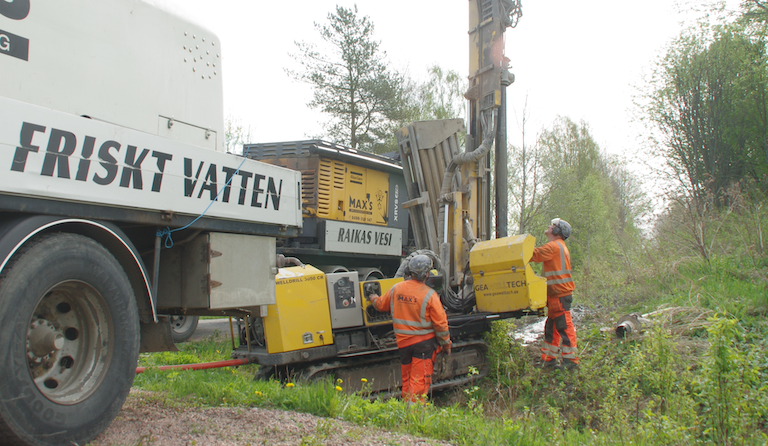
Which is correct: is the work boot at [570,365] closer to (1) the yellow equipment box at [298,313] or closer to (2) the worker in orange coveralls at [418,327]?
(2) the worker in orange coveralls at [418,327]

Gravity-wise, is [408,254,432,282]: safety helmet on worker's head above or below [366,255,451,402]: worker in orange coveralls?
above

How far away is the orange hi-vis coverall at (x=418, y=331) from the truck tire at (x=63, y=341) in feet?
10.2

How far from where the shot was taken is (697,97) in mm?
15820

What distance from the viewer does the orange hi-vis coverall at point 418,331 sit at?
5.50 meters

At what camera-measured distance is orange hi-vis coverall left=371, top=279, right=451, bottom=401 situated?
5.50 metres

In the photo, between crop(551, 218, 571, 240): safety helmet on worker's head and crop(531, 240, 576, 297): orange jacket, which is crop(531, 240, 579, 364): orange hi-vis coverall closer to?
crop(531, 240, 576, 297): orange jacket

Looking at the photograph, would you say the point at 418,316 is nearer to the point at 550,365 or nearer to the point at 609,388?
the point at 609,388

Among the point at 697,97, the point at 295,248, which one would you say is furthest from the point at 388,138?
the point at 295,248

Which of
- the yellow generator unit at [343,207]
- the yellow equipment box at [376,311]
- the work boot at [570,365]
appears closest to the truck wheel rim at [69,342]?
the yellow equipment box at [376,311]

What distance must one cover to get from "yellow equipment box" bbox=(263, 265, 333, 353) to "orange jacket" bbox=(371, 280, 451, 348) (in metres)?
0.87

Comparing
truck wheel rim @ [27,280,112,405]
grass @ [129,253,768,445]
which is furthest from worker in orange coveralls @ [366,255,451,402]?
truck wheel rim @ [27,280,112,405]

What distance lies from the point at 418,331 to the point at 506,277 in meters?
1.64

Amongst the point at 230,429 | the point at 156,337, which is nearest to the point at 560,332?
the point at 230,429

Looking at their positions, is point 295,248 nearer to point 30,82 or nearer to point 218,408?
point 218,408
